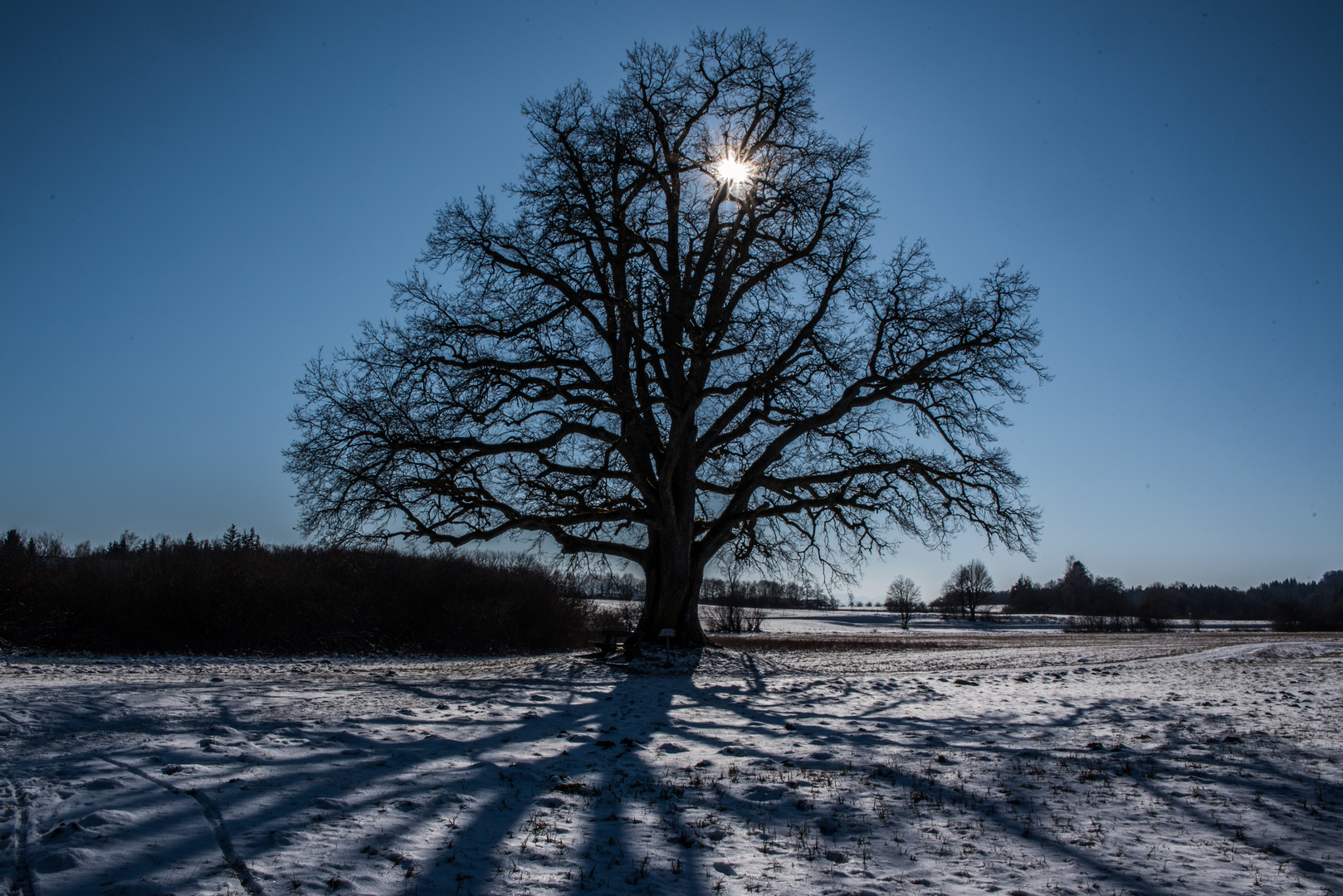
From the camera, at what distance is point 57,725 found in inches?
255

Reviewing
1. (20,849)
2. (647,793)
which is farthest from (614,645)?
(20,849)

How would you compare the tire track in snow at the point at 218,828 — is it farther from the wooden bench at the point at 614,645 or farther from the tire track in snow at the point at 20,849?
the wooden bench at the point at 614,645

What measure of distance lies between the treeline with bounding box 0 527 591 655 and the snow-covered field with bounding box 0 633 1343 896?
48.4ft

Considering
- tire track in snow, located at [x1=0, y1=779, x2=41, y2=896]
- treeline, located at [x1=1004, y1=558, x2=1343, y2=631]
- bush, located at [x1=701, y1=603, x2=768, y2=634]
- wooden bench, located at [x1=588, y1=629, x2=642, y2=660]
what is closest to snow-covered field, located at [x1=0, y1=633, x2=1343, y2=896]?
tire track in snow, located at [x1=0, y1=779, x2=41, y2=896]

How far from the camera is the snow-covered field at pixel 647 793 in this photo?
3.77 metres

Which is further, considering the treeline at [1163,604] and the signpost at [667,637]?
the treeline at [1163,604]

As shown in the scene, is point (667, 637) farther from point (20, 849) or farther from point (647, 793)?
point (20, 849)

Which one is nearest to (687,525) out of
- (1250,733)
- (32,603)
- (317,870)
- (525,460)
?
(525,460)

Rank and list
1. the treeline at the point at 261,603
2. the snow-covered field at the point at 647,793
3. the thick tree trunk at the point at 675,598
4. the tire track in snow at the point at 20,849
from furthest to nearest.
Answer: the treeline at the point at 261,603, the thick tree trunk at the point at 675,598, the snow-covered field at the point at 647,793, the tire track in snow at the point at 20,849

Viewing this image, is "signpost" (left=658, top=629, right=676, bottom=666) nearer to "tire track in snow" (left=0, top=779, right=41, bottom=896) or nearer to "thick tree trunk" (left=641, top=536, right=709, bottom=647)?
"thick tree trunk" (left=641, top=536, right=709, bottom=647)

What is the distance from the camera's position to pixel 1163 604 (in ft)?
327

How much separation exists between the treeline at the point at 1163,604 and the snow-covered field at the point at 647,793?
230 ft

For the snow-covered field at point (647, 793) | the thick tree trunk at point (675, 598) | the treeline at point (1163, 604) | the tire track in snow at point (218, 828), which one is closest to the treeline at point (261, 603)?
the thick tree trunk at point (675, 598)

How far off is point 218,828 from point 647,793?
2.77 metres
